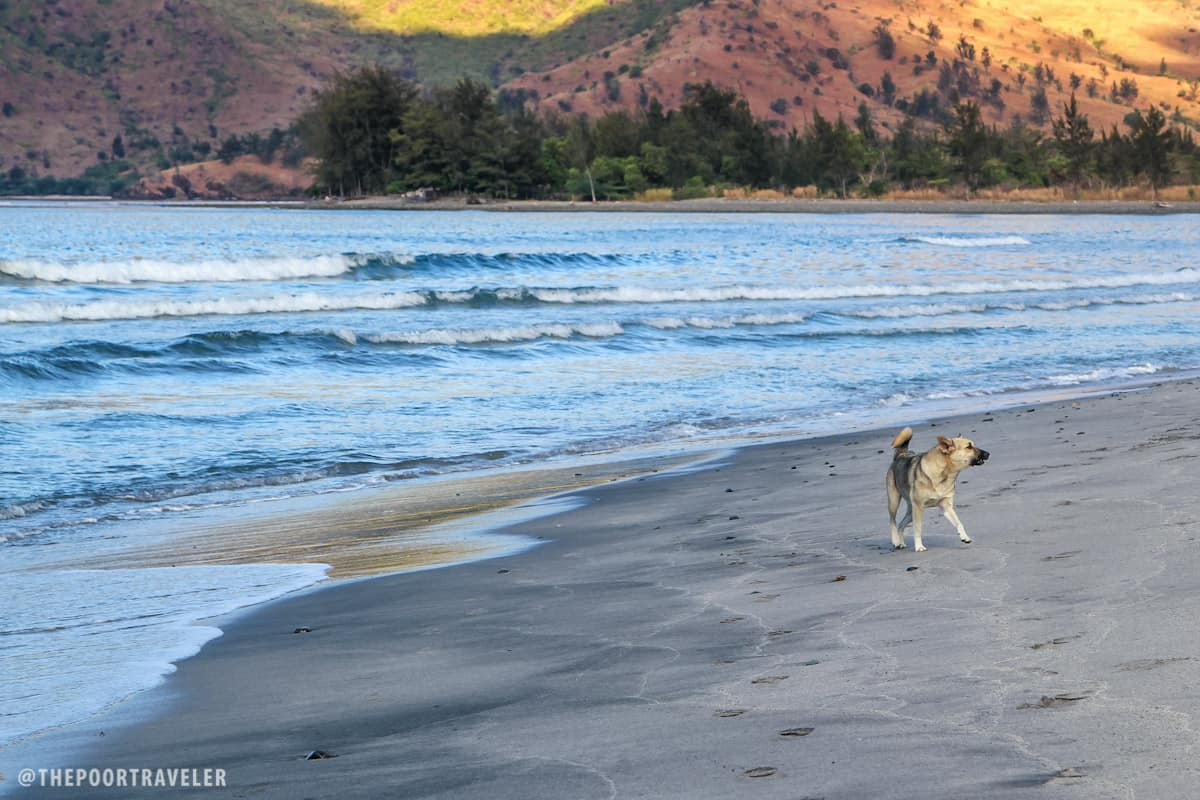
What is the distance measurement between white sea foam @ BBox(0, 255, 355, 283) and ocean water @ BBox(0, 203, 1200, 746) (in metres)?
0.10

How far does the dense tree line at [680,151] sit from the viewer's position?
114 m

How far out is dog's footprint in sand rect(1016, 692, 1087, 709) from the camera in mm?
4371

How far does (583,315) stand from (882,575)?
897 inches

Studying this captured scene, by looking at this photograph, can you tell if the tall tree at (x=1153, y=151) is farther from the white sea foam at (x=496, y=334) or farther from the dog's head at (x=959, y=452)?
the dog's head at (x=959, y=452)

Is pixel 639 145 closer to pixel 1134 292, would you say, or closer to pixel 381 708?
pixel 1134 292

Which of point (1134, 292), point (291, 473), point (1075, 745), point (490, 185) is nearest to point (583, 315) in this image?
point (1134, 292)

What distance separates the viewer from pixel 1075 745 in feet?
13.0

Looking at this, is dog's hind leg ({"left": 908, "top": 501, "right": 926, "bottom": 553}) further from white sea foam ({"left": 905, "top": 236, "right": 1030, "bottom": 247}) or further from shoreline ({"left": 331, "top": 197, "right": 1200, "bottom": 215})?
shoreline ({"left": 331, "top": 197, "right": 1200, "bottom": 215})

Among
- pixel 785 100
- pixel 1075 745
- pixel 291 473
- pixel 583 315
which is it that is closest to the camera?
pixel 1075 745

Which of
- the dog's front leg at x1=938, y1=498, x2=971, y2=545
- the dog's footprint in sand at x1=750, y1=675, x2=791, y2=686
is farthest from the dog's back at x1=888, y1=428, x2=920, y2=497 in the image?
the dog's footprint in sand at x1=750, y1=675, x2=791, y2=686

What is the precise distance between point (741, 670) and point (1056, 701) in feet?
4.12

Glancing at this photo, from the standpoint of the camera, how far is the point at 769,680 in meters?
5.09

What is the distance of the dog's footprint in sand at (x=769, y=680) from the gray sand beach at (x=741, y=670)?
0.05 ft

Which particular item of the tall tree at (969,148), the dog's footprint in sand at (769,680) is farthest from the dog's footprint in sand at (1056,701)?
the tall tree at (969,148)
